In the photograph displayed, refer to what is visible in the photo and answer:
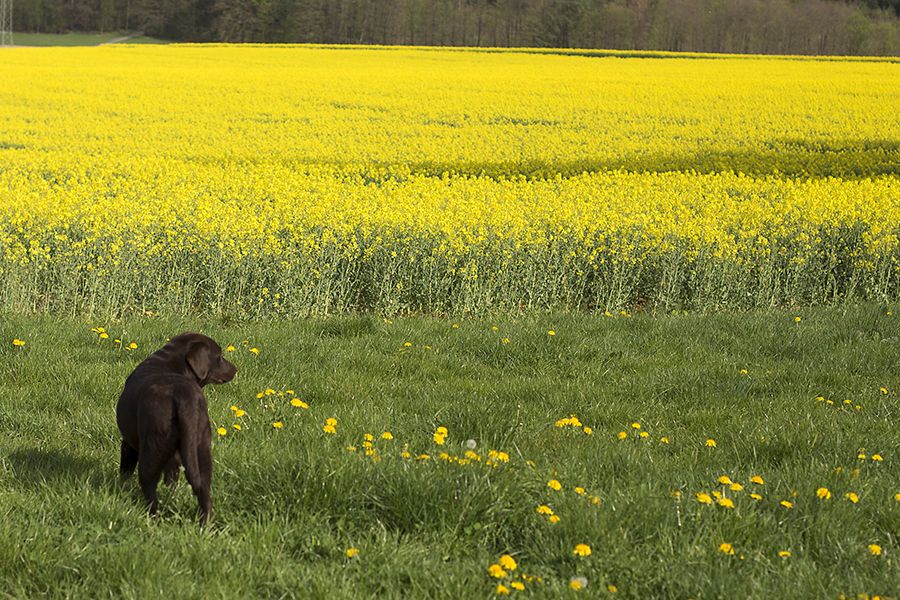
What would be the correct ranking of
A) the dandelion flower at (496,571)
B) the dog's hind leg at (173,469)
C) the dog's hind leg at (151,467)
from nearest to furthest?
the dandelion flower at (496,571), the dog's hind leg at (151,467), the dog's hind leg at (173,469)

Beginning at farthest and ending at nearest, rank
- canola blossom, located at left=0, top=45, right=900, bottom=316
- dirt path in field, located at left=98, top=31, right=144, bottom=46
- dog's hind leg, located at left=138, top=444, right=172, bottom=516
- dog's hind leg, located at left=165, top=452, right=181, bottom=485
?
dirt path in field, located at left=98, top=31, right=144, bottom=46 → canola blossom, located at left=0, top=45, right=900, bottom=316 → dog's hind leg, located at left=165, top=452, right=181, bottom=485 → dog's hind leg, located at left=138, top=444, right=172, bottom=516

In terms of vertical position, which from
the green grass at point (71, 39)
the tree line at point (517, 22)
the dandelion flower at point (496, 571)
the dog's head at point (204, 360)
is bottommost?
the dandelion flower at point (496, 571)

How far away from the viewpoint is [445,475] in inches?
145

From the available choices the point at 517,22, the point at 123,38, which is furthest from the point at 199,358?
the point at 123,38

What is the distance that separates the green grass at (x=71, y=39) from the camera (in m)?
77.1

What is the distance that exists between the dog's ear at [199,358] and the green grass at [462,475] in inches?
19.9

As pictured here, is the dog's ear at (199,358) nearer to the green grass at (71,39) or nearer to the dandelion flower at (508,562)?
the dandelion flower at (508,562)

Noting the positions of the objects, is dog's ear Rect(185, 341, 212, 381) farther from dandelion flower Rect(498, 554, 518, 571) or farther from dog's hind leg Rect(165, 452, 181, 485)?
dandelion flower Rect(498, 554, 518, 571)

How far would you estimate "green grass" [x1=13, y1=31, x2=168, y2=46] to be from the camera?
253 feet

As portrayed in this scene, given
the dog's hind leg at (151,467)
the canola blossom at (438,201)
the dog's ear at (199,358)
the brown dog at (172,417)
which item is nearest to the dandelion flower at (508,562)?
the brown dog at (172,417)

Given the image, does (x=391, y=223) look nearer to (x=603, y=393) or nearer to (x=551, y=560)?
(x=603, y=393)

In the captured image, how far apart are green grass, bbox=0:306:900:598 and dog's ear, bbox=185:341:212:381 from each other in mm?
505

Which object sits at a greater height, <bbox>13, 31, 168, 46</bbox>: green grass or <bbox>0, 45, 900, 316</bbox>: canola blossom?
<bbox>13, 31, 168, 46</bbox>: green grass

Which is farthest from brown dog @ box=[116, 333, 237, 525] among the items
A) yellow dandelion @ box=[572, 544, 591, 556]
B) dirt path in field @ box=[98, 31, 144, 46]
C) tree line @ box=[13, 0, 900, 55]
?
dirt path in field @ box=[98, 31, 144, 46]
